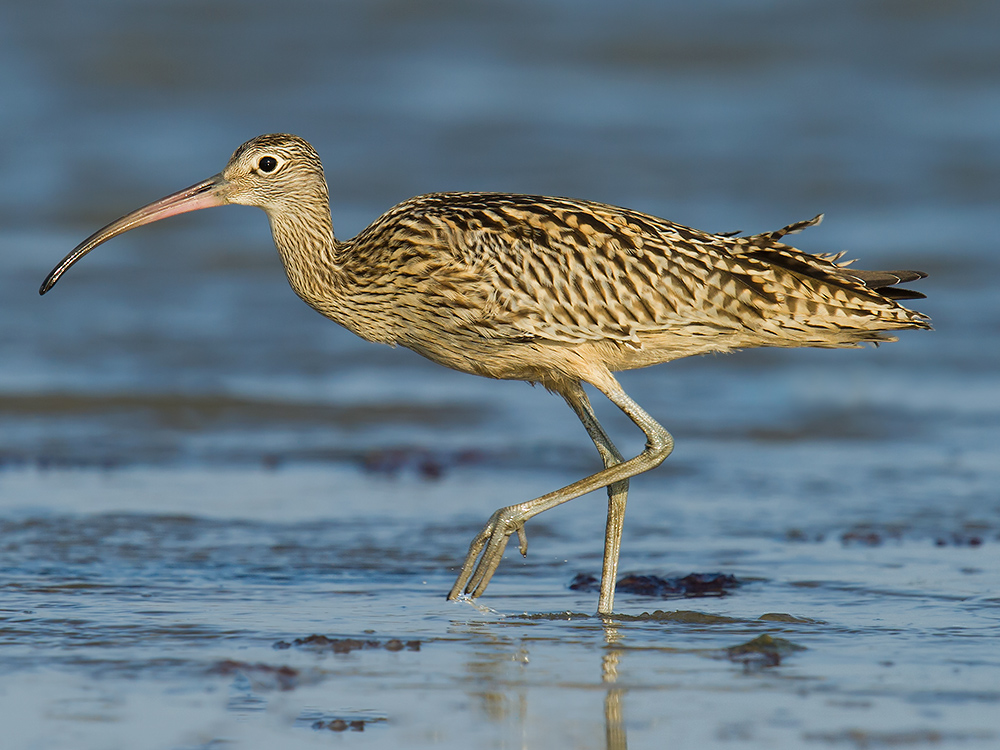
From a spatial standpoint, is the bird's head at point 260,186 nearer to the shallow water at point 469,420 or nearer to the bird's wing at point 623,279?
the bird's wing at point 623,279

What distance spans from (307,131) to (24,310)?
7996 mm

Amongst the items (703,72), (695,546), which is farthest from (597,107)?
(695,546)

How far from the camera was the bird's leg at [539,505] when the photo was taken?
7059 mm

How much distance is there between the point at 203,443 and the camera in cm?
1086

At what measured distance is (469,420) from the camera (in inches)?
462

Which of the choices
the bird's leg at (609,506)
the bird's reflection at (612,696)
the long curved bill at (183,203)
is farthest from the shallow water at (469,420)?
the long curved bill at (183,203)

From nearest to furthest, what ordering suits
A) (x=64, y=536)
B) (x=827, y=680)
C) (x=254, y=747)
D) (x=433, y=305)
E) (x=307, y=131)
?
(x=254, y=747) → (x=827, y=680) → (x=433, y=305) → (x=64, y=536) → (x=307, y=131)

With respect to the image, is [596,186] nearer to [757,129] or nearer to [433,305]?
[757,129]

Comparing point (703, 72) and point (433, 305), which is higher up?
point (703, 72)

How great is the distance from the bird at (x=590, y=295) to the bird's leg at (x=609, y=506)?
2 cm

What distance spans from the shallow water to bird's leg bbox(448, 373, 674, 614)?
0.17 m

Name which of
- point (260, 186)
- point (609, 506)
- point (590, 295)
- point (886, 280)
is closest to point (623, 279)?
point (590, 295)

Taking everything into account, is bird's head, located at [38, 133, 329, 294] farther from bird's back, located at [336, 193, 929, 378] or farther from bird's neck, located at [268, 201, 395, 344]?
bird's back, located at [336, 193, 929, 378]

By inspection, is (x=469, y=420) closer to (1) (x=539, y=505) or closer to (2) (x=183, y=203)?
(2) (x=183, y=203)
